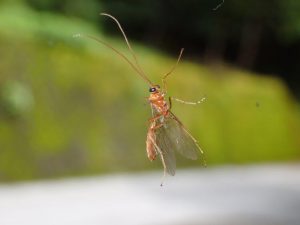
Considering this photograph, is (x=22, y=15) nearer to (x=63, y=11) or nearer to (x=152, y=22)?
(x=63, y=11)

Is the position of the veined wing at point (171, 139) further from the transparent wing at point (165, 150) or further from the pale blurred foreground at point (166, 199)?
the pale blurred foreground at point (166, 199)

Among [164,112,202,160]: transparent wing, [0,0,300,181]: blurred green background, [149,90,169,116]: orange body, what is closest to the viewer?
[149,90,169,116]: orange body

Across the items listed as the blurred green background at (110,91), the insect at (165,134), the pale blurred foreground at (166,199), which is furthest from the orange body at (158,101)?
the blurred green background at (110,91)

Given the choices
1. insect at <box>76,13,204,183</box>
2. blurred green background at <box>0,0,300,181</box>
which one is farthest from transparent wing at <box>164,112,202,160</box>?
blurred green background at <box>0,0,300,181</box>

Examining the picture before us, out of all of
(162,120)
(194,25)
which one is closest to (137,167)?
(194,25)

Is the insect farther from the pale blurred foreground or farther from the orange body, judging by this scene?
the pale blurred foreground

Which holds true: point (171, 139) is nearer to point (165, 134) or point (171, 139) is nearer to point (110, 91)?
point (165, 134)
